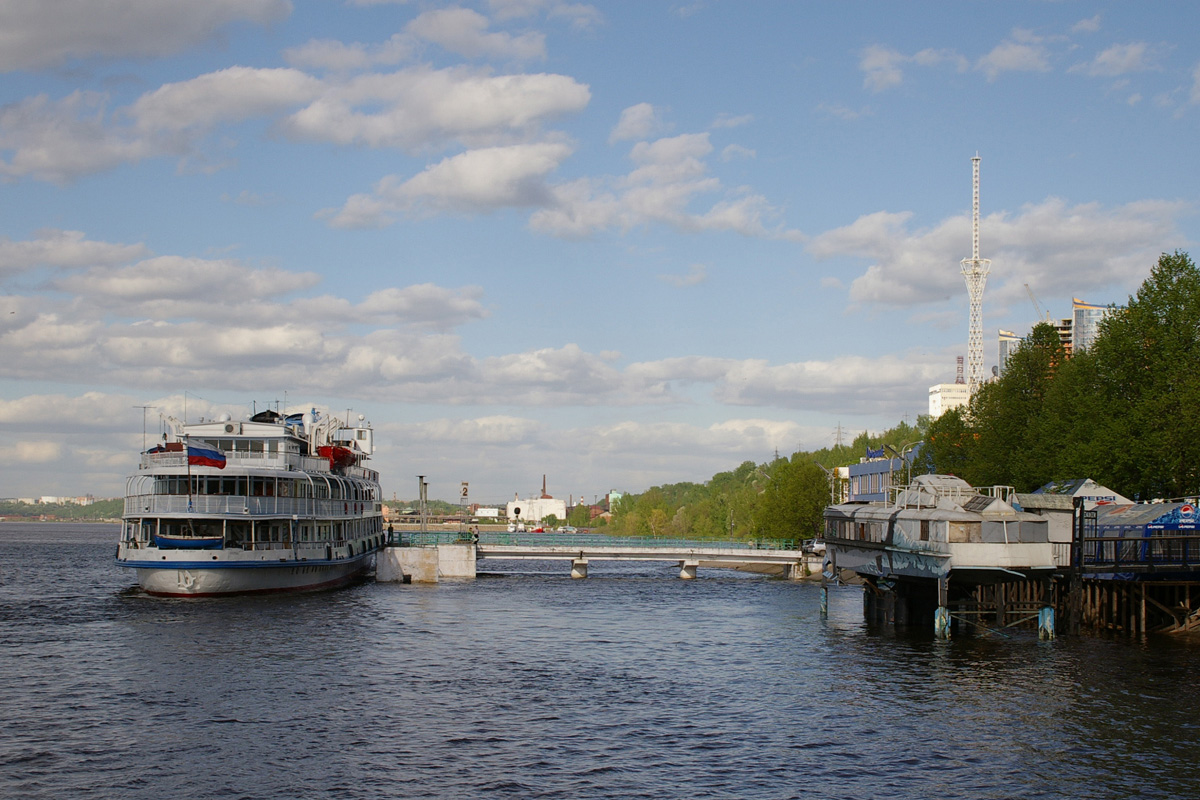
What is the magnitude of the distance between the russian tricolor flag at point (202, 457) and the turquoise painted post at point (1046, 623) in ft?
175

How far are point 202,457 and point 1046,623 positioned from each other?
5476cm

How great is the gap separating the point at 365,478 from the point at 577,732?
8405 cm

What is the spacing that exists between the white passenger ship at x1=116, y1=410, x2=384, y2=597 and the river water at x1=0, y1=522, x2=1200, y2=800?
4.30m

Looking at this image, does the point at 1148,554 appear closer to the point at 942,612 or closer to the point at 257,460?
the point at 942,612

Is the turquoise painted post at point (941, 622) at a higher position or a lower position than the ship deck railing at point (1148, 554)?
lower

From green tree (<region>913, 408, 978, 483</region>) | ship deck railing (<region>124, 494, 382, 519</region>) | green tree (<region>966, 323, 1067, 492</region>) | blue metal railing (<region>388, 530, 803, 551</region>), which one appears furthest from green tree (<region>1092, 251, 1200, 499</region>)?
ship deck railing (<region>124, 494, 382, 519</region>)

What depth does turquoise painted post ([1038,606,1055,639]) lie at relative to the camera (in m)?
57.1

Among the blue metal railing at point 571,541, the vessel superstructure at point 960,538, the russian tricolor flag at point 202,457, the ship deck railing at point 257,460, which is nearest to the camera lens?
the vessel superstructure at point 960,538

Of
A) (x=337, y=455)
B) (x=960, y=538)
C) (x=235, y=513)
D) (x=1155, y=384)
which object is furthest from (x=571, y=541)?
(x=960, y=538)

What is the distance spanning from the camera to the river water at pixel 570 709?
30.9 metres

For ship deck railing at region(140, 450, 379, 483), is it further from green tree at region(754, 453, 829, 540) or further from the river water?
green tree at region(754, 453, 829, 540)

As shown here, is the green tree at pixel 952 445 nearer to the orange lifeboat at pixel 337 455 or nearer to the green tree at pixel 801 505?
the green tree at pixel 801 505

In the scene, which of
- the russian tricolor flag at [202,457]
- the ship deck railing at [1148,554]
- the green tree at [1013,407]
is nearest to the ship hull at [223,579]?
the russian tricolor flag at [202,457]

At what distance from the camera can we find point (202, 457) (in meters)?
73.5
